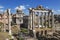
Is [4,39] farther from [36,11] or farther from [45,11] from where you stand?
[45,11]

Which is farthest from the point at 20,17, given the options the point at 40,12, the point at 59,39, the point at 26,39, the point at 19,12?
the point at 59,39

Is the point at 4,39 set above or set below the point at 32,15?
below

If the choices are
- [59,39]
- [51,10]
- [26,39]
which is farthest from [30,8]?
[59,39]

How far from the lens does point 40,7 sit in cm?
3522

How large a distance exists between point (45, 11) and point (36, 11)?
299 centimetres

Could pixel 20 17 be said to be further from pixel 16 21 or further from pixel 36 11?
pixel 36 11

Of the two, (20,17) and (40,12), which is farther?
(20,17)

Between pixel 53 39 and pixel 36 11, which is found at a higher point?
pixel 36 11

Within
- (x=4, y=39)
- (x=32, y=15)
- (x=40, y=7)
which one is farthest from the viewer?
(x=40, y=7)

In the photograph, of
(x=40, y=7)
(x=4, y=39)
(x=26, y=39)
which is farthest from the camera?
(x=40, y=7)

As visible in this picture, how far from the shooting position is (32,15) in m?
32.7

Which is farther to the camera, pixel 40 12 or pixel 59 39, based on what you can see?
pixel 40 12

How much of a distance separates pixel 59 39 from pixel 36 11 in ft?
47.0

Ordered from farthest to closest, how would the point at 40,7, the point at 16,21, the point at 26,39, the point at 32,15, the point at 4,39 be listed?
1. the point at 16,21
2. the point at 40,7
3. the point at 32,15
4. the point at 26,39
5. the point at 4,39
